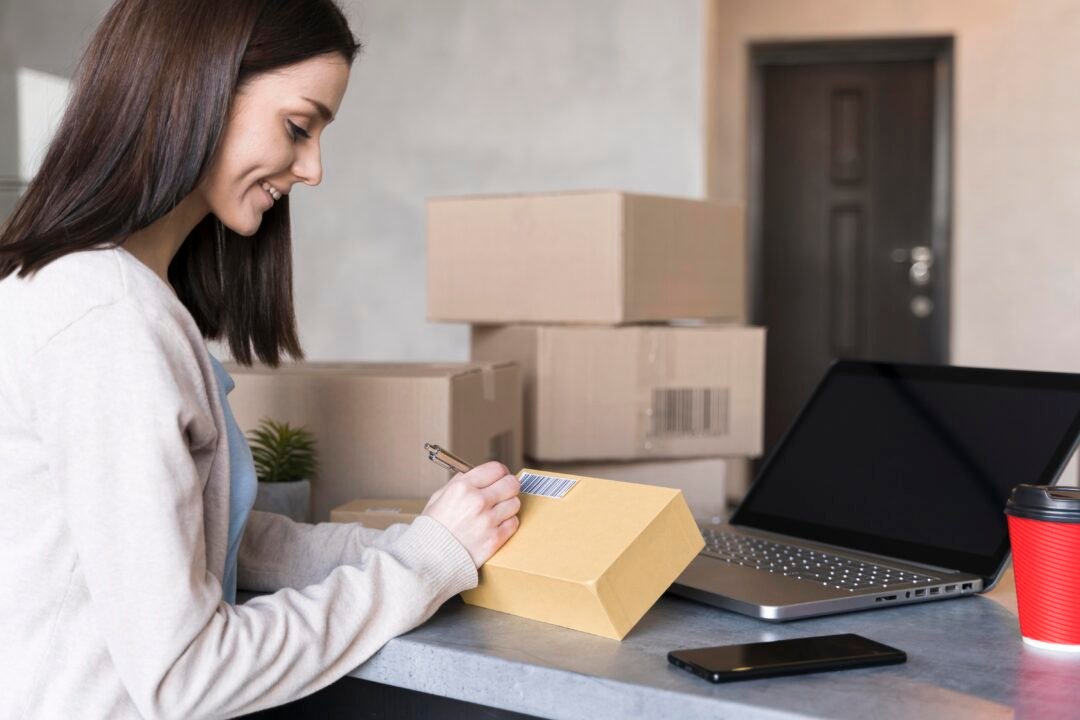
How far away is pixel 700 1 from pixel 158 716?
2.91 meters

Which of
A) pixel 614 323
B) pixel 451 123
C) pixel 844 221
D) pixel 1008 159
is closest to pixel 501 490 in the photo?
pixel 614 323

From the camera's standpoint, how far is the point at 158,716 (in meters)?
0.77

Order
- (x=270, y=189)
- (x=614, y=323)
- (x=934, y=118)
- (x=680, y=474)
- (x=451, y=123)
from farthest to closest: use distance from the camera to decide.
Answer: (x=934, y=118) → (x=451, y=123) → (x=680, y=474) → (x=614, y=323) → (x=270, y=189)

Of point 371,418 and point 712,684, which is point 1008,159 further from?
point 712,684

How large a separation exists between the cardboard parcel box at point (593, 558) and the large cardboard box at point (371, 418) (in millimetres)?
377

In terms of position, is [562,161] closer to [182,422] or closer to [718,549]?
[718,549]

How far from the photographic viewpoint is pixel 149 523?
2.45 feet

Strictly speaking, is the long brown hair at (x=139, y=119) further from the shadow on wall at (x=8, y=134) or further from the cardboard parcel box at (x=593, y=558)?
the shadow on wall at (x=8, y=134)

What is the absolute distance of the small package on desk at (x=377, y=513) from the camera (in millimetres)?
1145

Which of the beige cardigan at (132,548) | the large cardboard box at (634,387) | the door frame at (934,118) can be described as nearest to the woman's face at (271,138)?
the beige cardigan at (132,548)

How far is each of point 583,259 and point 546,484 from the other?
0.90 meters

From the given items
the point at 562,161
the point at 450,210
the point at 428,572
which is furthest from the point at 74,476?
the point at 562,161

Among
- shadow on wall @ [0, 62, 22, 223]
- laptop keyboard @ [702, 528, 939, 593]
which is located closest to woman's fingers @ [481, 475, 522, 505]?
laptop keyboard @ [702, 528, 939, 593]

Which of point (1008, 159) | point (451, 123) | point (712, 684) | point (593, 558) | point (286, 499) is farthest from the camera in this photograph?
point (1008, 159)
